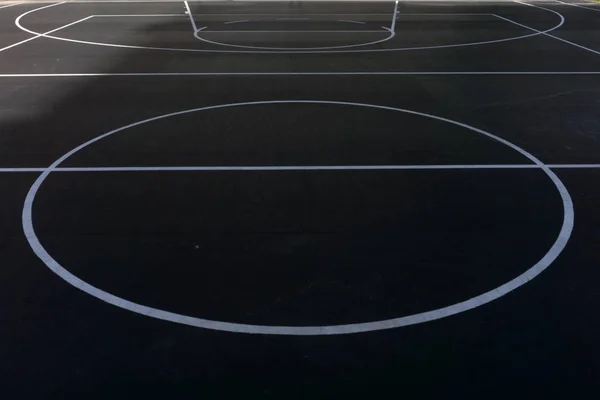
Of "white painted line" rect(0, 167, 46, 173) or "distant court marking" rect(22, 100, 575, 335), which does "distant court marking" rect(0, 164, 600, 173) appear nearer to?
"white painted line" rect(0, 167, 46, 173)

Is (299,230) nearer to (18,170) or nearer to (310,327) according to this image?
(310,327)

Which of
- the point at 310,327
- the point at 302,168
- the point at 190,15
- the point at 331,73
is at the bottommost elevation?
the point at 190,15

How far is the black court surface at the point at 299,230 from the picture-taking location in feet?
15.3

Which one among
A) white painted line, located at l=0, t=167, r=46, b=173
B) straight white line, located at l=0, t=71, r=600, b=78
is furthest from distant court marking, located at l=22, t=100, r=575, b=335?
straight white line, located at l=0, t=71, r=600, b=78

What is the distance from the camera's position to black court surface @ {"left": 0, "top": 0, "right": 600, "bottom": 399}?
4.65 metres

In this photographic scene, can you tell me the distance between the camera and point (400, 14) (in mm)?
22641

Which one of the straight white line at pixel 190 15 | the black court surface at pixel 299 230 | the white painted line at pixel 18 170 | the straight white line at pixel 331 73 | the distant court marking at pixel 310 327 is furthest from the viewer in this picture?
the straight white line at pixel 190 15

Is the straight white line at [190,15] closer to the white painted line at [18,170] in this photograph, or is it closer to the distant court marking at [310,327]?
the white painted line at [18,170]

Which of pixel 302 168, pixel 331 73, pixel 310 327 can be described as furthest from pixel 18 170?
pixel 331 73

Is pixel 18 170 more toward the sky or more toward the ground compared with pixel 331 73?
more toward the sky

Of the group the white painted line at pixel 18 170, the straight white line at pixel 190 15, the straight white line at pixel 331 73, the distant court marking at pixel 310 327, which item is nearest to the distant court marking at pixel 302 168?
the white painted line at pixel 18 170

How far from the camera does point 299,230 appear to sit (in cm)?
664

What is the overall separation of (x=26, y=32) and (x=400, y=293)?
16.9 metres

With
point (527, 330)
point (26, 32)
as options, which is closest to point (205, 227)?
point (527, 330)
